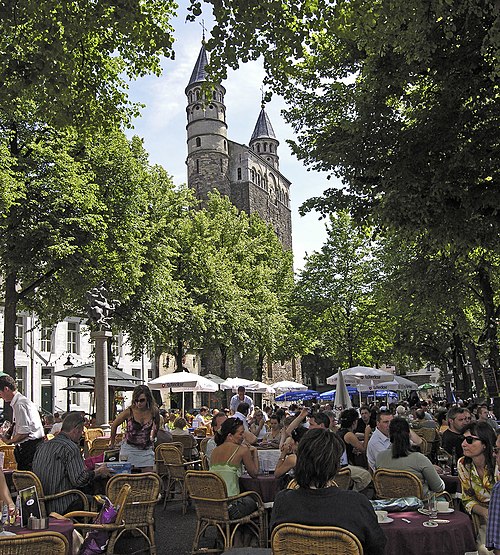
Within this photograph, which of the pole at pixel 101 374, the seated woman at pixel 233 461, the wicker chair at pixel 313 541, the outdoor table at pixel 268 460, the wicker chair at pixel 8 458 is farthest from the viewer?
the pole at pixel 101 374

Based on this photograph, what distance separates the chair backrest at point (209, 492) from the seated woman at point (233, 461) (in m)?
0.15

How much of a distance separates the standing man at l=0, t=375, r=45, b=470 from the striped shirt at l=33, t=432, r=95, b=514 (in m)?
1.90

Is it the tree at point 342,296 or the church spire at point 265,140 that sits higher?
the church spire at point 265,140

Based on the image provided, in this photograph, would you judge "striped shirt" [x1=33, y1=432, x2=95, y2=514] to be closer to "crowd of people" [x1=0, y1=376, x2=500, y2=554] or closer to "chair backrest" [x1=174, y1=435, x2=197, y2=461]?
"crowd of people" [x1=0, y1=376, x2=500, y2=554]

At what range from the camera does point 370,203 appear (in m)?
15.5

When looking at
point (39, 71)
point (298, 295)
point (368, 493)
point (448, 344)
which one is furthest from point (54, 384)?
point (368, 493)

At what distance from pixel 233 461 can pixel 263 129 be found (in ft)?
319

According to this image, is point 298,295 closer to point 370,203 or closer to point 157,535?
point 370,203

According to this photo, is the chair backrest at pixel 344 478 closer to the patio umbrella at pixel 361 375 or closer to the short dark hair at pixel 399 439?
the short dark hair at pixel 399 439

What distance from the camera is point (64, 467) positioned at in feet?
22.9

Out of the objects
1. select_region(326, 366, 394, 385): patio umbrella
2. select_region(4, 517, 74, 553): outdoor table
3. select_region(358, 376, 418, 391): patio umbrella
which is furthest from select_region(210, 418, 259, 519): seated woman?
select_region(358, 376, 418, 391): patio umbrella

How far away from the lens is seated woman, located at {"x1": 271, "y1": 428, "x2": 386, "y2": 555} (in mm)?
3990

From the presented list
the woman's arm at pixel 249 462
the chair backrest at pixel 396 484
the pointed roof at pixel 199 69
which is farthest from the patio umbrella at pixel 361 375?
the pointed roof at pixel 199 69

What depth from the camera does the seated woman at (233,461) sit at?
7.58 m
